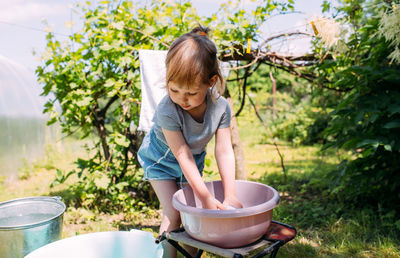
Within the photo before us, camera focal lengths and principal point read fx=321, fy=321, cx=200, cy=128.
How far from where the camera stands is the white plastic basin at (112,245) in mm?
1457

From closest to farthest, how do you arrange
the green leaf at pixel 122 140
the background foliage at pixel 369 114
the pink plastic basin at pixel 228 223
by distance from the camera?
1. the pink plastic basin at pixel 228 223
2. the background foliage at pixel 369 114
3. the green leaf at pixel 122 140

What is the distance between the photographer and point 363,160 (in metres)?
2.59

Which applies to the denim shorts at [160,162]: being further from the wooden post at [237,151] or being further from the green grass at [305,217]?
the wooden post at [237,151]

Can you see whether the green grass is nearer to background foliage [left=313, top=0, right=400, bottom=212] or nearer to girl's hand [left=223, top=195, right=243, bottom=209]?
background foliage [left=313, top=0, right=400, bottom=212]

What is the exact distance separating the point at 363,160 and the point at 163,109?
188cm

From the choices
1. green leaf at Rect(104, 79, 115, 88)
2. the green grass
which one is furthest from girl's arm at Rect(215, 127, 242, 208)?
green leaf at Rect(104, 79, 115, 88)

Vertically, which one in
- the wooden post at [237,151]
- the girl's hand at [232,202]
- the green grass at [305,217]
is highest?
the girl's hand at [232,202]

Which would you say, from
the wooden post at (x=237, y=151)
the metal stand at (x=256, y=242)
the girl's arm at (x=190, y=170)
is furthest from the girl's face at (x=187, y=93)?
the wooden post at (x=237, y=151)

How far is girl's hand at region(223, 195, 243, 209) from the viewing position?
1.42m

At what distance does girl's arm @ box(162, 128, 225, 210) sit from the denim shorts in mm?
240

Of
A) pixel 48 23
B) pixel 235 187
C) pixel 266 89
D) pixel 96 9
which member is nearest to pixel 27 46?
pixel 48 23

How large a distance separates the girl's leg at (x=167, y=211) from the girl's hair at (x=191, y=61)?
603 mm

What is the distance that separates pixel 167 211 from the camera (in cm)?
163

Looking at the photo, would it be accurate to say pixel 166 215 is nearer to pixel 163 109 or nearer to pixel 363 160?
pixel 163 109
